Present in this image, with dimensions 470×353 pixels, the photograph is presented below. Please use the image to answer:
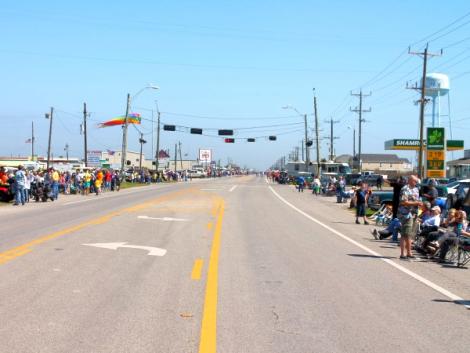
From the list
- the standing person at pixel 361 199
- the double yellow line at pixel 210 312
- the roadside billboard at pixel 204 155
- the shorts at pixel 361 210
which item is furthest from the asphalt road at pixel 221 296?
the roadside billboard at pixel 204 155

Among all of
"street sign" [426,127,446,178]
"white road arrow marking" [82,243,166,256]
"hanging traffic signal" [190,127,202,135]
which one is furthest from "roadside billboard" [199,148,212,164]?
"white road arrow marking" [82,243,166,256]

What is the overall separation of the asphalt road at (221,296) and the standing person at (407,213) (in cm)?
36

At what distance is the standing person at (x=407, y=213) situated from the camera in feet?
42.2

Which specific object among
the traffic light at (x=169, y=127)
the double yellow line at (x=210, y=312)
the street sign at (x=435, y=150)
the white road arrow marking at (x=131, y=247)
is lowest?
the white road arrow marking at (x=131, y=247)

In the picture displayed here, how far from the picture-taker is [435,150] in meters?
31.5

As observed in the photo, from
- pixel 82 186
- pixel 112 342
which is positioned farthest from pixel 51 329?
pixel 82 186

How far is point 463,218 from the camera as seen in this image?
43.9ft

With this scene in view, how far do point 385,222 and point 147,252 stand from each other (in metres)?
11.2

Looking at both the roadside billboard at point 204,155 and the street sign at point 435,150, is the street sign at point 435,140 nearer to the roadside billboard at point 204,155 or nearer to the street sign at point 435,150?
the street sign at point 435,150

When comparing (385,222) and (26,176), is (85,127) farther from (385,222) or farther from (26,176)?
(385,222)

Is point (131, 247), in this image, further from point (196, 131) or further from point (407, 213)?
point (196, 131)

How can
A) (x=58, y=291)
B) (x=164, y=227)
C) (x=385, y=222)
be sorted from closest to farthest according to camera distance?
1. (x=58, y=291)
2. (x=164, y=227)
3. (x=385, y=222)

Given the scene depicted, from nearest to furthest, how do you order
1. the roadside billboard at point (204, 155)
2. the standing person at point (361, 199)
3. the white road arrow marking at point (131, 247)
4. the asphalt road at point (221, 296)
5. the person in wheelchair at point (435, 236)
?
the asphalt road at point (221, 296)
the white road arrow marking at point (131, 247)
the person in wheelchair at point (435, 236)
the standing person at point (361, 199)
the roadside billboard at point (204, 155)

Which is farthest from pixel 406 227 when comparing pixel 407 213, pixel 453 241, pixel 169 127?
pixel 169 127
